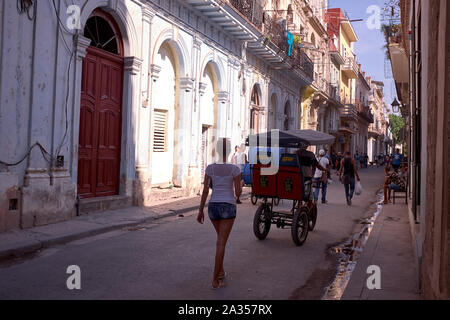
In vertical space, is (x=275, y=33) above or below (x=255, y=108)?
above

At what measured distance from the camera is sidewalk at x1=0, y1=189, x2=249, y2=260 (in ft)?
21.9

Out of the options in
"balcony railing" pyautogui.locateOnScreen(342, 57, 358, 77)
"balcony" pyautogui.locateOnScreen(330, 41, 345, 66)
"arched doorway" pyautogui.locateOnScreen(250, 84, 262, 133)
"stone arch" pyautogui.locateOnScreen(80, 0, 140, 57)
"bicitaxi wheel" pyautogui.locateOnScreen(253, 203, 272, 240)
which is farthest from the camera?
"balcony railing" pyautogui.locateOnScreen(342, 57, 358, 77)

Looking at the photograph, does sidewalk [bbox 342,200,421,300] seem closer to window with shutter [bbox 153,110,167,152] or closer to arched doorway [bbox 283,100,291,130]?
window with shutter [bbox 153,110,167,152]

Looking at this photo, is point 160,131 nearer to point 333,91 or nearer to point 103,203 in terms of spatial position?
point 103,203

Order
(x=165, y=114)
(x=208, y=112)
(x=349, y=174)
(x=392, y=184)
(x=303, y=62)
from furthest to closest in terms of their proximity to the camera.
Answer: (x=303, y=62), (x=208, y=112), (x=165, y=114), (x=392, y=184), (x=349, y=174)

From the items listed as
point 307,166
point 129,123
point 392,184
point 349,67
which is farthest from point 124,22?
point 349,67

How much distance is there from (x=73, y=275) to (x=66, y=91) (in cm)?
490

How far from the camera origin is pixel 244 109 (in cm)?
1927

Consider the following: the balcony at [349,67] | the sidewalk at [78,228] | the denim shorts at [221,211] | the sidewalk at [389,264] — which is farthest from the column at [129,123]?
the balcony at [349,67]

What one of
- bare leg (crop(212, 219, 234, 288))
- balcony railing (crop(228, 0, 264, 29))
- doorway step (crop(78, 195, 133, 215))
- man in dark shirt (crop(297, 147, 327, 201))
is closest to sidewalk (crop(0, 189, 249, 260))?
doorway step (crop(78, 195, 133, 215))

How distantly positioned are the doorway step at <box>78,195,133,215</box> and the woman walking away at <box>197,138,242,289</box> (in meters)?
5.19

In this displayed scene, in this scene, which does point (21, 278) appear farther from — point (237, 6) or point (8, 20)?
point (237, 6)

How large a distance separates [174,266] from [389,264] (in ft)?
9.95

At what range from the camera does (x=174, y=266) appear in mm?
5875
